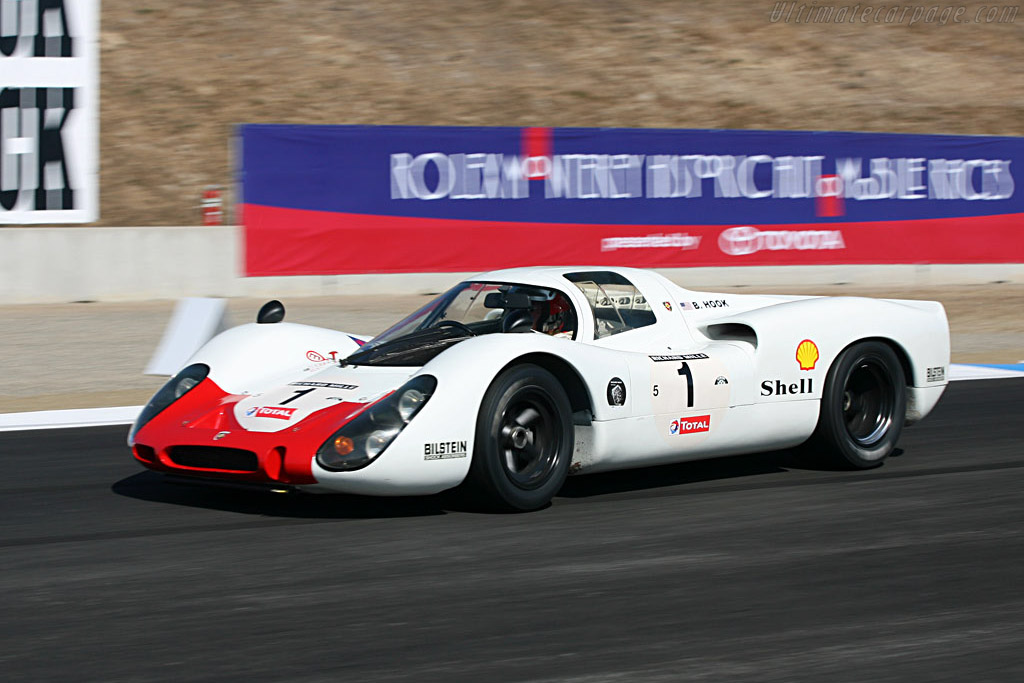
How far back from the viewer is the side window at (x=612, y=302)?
6.45 meters

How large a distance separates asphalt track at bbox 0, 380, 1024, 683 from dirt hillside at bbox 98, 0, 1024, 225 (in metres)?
14.0

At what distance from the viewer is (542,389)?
5754 millimetres

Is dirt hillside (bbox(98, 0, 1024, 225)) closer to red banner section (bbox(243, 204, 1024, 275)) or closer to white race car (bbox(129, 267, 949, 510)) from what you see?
red banner section (bbox(243, 204, 1024, 275))

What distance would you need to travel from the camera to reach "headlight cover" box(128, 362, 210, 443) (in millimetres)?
6137

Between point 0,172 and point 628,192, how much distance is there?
320 inches

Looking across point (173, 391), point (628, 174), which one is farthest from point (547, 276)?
point (628, 174)

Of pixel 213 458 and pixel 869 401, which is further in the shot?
pixel 869 401

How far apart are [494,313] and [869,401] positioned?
2.16m

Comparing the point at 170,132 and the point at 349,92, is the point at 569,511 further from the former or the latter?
the point at 349,92

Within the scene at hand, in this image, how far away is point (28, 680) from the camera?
11.9 feet

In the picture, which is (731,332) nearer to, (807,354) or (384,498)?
(807,354)

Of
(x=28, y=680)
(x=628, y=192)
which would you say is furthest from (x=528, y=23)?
(x=28, y=680)

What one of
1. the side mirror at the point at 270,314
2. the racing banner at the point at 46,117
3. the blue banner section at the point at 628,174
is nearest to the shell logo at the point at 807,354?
the side mirror at the point at 270,314

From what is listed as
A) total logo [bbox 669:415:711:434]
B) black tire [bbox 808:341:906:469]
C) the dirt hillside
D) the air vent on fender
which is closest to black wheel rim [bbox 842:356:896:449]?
black tire [bbox 808:341:906:469]
